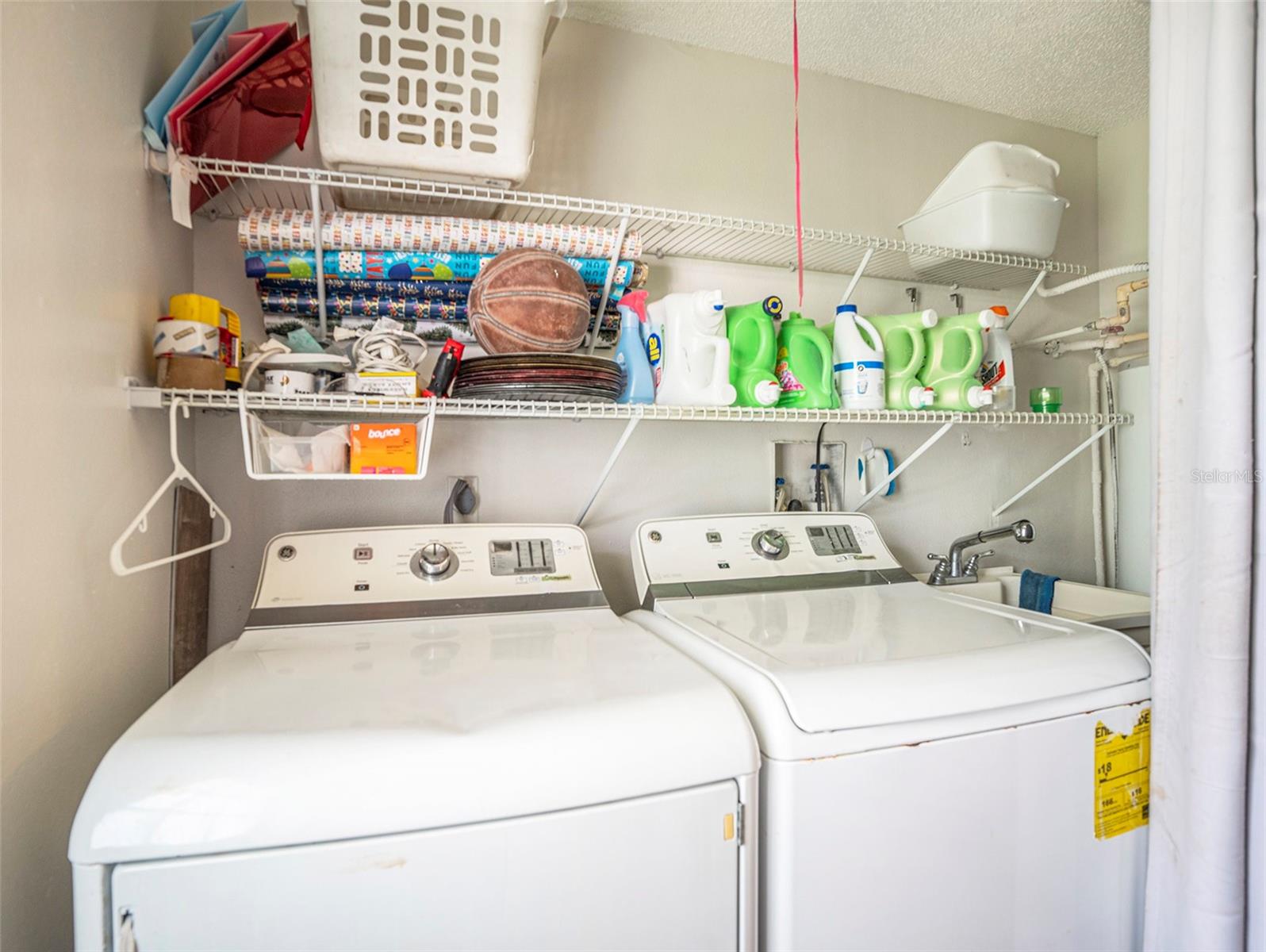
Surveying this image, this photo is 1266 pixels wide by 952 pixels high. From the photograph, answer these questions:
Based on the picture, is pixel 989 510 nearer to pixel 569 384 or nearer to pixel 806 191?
pixel 806 191

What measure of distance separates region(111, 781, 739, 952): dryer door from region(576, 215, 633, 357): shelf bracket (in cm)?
96

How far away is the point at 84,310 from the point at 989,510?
239cm

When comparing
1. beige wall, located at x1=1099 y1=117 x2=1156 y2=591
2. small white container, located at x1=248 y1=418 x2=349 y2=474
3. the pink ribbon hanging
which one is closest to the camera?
small white container, located at x1=248 y1=418 x2=349 y2=474

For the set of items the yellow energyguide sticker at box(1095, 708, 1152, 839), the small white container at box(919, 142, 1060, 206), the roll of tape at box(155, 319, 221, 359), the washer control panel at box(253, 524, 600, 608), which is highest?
the small white container at box(919, 142, 1060, 206)

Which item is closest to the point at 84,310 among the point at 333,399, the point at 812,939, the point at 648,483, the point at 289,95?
the point at 333,399

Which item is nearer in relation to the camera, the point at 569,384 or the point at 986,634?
the point at 986,634

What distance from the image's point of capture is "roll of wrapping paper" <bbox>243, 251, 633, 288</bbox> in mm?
1413

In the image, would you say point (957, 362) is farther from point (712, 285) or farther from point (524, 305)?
point (524, 305)

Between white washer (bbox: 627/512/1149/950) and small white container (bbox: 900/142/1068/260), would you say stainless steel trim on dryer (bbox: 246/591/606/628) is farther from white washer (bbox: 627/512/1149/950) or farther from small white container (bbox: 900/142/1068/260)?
small white container (bbox: 900/142/1068/260)

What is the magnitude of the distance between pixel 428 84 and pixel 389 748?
3.98ft

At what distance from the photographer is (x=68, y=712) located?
3.12 feet

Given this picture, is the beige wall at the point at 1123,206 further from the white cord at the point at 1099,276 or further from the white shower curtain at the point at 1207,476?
the white shower curtain at the point at 1207,476

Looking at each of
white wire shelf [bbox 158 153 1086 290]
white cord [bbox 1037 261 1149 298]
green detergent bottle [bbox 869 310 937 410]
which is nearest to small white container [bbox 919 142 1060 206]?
white wire shelf [bbox 158 153 1086 290]

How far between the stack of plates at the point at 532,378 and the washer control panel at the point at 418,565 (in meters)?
0.33
